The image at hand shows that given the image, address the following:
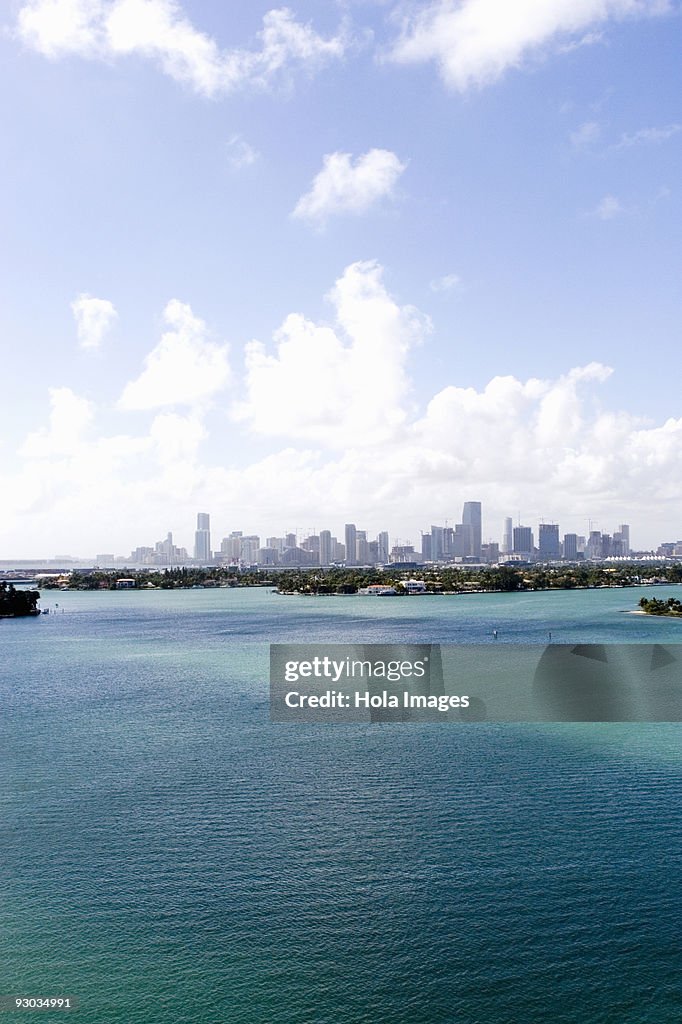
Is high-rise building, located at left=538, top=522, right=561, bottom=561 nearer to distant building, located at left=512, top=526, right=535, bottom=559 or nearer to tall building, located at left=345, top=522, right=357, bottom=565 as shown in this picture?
distant building, located at left=512, top=526, right=535, bottom=559

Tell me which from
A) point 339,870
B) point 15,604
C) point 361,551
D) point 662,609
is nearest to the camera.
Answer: point 339,870

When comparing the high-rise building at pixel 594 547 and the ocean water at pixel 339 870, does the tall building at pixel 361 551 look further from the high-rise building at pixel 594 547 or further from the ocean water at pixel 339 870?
the ocean water at pixel 339 870

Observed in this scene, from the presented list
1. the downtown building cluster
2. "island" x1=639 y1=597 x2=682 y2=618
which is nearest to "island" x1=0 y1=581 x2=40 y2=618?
"island" x1=639 y1=597 x2=682 y2=618

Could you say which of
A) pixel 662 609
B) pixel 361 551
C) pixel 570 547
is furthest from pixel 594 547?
pixel 662 609

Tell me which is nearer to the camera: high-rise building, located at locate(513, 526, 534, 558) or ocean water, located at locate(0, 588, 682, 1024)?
ocean water, located at locate(0, 588, 682, 1024)

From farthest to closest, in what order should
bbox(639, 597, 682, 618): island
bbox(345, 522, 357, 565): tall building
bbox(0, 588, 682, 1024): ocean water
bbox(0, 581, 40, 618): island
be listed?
bbox(345, 522, 357, 565): tall building → bbox(0, 581, 40, 618): island → bbox(639, 597, 682, 618): island → bbox(0, 588, 682, 1024): ocean water

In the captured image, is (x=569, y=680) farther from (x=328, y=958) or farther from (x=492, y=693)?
(x=328, y=958)

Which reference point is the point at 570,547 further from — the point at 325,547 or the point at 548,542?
the point at 325,547
